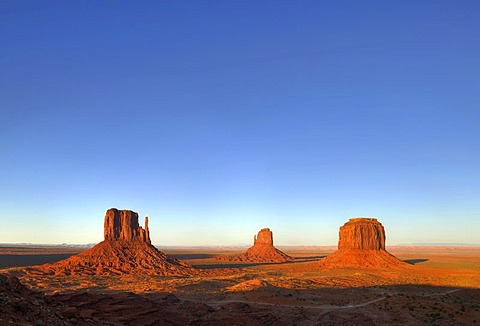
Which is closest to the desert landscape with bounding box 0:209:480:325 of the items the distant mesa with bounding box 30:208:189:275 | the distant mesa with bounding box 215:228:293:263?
the distant mesa with bounding box 30:208:189:275

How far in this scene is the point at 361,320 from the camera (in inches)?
1314

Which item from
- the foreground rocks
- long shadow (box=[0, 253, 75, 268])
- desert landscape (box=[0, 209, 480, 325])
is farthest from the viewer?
long shadow (box=[0, 253, 75, 268])

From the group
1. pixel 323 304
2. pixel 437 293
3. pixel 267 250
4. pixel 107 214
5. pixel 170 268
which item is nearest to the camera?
pixel 323 304

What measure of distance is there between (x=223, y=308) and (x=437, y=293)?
118 ft

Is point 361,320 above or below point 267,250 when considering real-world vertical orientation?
above

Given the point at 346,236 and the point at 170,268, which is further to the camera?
the point at 346,236

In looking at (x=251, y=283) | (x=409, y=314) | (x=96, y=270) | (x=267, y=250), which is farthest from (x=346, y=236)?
(x=409, y=314)

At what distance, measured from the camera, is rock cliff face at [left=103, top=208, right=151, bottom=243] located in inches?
4124

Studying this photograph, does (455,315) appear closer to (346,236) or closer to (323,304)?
(323,304)

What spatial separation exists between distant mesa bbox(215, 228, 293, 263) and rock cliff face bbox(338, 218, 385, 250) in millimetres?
43675

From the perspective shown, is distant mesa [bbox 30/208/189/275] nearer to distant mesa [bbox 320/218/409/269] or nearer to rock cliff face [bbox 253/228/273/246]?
distant mesa [bbox 320/218/409/269]

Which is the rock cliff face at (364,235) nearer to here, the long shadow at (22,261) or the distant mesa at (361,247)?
the distant mesa at (361,247)

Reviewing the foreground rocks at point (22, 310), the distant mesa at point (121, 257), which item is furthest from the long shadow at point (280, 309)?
the distant mesa at point (121, 257)

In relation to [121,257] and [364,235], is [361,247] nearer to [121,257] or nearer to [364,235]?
[364,235]
